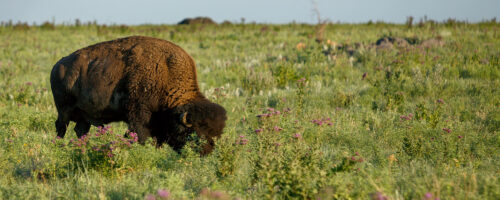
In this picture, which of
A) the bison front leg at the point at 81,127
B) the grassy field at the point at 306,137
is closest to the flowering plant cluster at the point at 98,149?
the grassy field at the point at 306,137

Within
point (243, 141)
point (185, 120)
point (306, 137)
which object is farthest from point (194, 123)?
point (306, 137)

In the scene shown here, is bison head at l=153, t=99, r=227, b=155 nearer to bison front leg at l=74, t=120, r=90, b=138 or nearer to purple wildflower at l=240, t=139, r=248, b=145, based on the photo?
purple wildflower at l=240, t=139, r=248, b=145

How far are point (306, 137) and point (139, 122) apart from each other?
2831mm

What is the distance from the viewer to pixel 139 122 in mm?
6145

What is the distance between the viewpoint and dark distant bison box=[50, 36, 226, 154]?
6156 millimetres

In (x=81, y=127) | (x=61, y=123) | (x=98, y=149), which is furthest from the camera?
(x=81, y=127)

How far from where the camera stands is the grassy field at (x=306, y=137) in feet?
12.2

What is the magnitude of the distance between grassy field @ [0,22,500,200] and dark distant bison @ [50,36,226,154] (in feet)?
1.86

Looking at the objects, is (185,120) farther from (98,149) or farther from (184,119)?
(98,149)

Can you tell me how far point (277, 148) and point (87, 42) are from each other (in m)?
18.1

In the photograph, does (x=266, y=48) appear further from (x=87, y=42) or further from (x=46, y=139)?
(x=46, y=139)

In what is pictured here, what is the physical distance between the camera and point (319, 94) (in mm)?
10477

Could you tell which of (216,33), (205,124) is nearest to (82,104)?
(205,124)

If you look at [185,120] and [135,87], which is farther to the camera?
[135,87]
